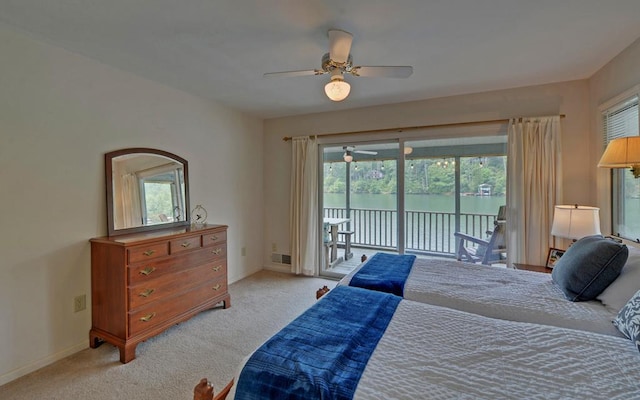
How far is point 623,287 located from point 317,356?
5.77ft

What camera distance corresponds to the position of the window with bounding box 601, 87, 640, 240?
2.26 meters

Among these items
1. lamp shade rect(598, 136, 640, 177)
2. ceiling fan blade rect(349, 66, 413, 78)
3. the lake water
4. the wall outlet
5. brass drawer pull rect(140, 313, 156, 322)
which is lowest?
brass drawer pull rect(140, 313, 156, 322)

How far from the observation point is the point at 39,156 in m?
2.16

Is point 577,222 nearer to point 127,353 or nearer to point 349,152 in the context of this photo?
point 349,152

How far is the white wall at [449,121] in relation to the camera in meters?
3.00

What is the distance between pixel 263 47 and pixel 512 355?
248cm

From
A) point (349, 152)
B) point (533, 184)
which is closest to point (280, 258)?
point (349, 152)

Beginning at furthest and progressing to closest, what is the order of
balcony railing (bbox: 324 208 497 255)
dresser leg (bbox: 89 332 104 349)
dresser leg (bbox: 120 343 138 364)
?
1. balcony railing (bbox: 324 208 497 255)
2. dresser leg (bbox: 89 332 104 349)
3. dresser leg (bbox: 120 343 138 364)

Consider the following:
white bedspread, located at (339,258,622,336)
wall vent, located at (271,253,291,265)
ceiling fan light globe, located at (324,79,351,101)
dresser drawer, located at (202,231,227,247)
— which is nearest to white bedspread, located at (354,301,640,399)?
white bedspread, located at (339,258,622,336)

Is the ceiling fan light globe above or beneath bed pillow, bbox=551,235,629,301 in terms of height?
above

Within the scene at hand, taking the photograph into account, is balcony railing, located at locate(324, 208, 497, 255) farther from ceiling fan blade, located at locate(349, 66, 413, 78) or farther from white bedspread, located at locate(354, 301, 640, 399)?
white bedspread, located at locate(354, 301, 640, 399)

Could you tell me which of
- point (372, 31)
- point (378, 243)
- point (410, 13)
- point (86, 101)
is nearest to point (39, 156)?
point (86, 101)

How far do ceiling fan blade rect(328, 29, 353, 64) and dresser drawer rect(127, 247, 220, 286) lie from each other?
219cm

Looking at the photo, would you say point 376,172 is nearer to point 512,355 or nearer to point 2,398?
point 512,355
